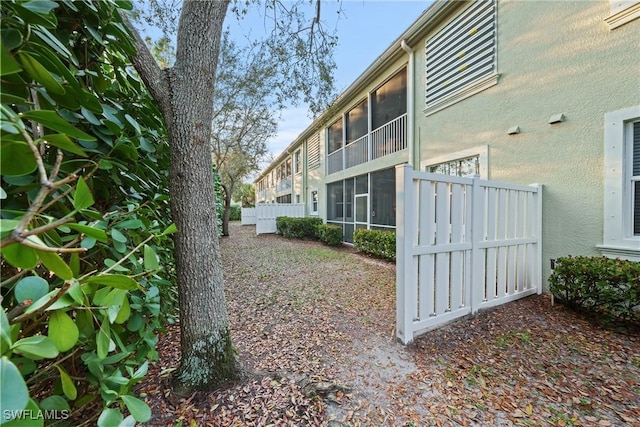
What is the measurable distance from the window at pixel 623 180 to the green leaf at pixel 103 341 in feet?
17.7

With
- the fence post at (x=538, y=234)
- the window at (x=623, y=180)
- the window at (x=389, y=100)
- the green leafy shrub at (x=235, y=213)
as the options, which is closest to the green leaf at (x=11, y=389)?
the window at (x=623, y=180)

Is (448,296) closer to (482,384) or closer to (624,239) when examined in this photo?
(482,384)

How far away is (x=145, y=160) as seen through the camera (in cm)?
192

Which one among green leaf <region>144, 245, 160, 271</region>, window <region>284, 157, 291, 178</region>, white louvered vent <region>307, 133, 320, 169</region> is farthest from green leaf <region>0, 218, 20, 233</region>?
window <region>284, 157, 291, 178</region>

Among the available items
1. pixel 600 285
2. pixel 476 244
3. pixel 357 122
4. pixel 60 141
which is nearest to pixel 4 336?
pixel 60 141

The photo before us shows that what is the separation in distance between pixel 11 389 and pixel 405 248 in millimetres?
2727

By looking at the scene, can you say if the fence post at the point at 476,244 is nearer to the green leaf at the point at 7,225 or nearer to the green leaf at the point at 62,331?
the green leaf at the point at 62,331

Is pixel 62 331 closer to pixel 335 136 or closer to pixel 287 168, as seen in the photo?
pixel 335 136

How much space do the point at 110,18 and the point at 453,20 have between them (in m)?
6.74

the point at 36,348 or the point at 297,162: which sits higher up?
the point at 297,162

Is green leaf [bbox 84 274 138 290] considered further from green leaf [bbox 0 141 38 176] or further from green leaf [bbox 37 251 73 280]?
green leaf [bbox 0 141 38 176]

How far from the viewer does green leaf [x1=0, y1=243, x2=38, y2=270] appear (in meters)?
0.64

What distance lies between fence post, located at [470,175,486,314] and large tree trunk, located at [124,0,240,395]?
307 cm

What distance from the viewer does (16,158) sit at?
2.23ft
